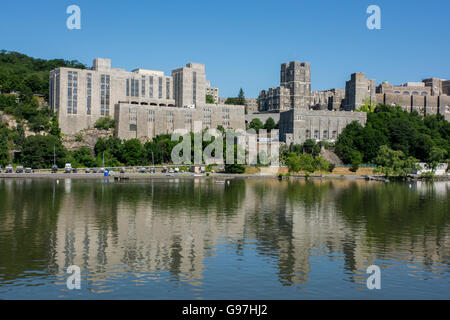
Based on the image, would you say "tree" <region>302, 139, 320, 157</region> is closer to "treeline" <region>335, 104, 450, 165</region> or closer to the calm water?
"treeline" <region>335, 104, 450, 165</region>

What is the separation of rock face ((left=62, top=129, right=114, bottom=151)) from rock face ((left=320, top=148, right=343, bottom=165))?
66250 millimetres

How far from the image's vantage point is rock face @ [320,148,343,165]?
156 m

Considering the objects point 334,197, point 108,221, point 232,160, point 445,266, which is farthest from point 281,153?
→ point 445,266

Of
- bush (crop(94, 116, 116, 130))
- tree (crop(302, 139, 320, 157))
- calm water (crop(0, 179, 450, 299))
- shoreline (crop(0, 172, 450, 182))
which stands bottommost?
calm water (crop(0, 179, 450, 299))

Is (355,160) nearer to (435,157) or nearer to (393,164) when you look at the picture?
(393,164)

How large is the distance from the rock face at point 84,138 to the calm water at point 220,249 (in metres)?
84.8

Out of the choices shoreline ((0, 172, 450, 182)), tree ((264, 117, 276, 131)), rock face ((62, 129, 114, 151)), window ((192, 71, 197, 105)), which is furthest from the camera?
tree ((264, 117, 276, 131))

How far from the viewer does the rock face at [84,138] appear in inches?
5763

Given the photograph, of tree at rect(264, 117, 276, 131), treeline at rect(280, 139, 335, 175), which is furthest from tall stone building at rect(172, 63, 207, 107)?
treeline at rect(280, 139, 335, 175)

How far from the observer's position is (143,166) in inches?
5497

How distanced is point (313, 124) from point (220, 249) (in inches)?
5885

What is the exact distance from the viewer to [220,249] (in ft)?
Answer: 119

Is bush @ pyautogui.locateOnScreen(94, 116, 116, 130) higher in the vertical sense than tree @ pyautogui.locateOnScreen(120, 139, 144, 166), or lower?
higher

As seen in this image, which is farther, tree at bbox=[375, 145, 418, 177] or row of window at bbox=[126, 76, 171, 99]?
row of window at bbox=[126, 76, 171, 99]
